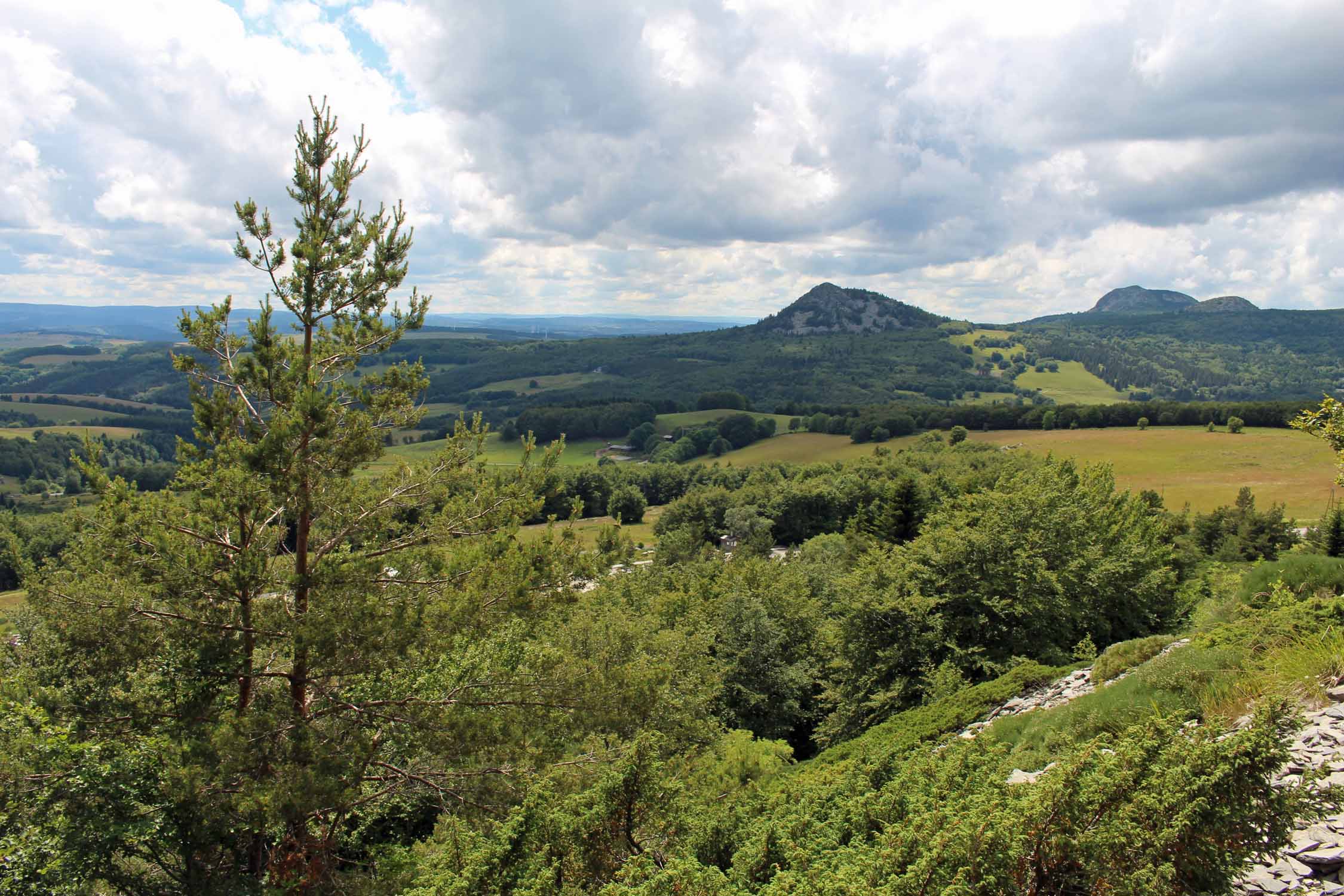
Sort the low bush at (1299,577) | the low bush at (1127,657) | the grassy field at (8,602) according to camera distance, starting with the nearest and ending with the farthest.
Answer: the low bush at (1127,657) → the low bush at (1299,577) → the grassy field at (8,602)

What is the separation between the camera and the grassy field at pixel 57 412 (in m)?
178

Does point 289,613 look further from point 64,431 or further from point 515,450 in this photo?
point 64,431

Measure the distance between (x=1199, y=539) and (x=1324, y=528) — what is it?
18760 mm

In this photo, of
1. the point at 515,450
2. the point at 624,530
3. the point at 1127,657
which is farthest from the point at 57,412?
the point at 1127,657

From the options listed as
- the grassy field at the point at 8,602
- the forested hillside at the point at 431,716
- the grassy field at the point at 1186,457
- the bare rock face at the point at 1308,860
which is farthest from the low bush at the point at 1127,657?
A: the grassy field at the point at 1186,457

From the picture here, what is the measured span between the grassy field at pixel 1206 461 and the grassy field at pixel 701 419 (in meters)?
49.8

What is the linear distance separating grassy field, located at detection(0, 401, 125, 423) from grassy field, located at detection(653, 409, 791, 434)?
140945 mm

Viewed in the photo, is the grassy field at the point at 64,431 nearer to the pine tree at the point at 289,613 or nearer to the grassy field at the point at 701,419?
the grassy field at the point at 701,419

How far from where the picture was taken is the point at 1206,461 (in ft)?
290

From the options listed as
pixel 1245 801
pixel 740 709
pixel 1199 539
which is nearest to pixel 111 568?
pixel 1245 801

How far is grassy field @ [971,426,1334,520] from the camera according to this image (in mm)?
70812

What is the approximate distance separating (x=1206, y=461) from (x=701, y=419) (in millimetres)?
95311

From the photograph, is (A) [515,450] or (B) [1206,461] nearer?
(A) [515,450]

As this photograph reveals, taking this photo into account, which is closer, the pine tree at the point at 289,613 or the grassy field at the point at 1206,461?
the pine tree at the point at 289,613
